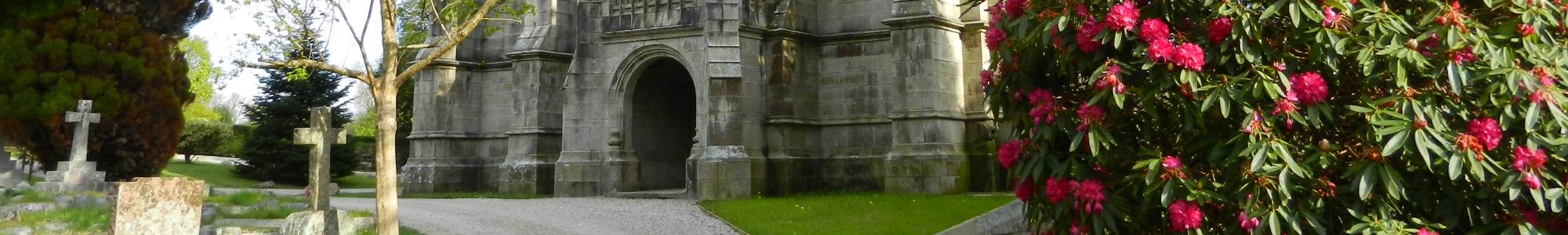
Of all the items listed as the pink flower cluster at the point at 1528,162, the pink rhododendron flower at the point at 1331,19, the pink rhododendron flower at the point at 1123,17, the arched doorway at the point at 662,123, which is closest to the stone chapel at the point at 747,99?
the arched doorway at the point at 662,123

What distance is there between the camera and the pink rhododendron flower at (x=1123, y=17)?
255 inches

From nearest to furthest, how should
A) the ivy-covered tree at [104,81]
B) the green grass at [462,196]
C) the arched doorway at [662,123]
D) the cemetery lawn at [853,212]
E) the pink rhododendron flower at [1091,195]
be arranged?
1. the pink rhododendron flower at [1091,195]
2. the cemetery lawn at [853,212]
3. the arched doorway at [662,123]
4. the green grass at [462,196]
5. the ivy-covered tree at [104,81]

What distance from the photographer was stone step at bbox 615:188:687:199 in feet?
68.6

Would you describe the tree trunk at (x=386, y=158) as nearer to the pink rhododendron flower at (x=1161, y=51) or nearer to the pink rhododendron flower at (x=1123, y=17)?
the pink rhododendron flower at (x=1123, y=17)

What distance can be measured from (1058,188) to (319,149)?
1015 cm

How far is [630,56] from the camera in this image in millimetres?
21734

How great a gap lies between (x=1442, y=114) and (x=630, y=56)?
54.2 feet

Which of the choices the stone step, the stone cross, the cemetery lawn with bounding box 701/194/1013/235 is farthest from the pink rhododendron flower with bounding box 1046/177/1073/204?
the stone cross

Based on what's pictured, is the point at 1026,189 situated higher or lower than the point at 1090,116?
lower

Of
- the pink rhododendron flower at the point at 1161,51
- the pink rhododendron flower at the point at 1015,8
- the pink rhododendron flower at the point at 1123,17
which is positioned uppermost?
the pink rhododendron flower at the point at 1015,8

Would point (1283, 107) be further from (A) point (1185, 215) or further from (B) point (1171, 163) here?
(A) point (1185, 215)

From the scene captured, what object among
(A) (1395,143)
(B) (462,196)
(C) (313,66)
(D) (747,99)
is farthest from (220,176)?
(A) (1395,143)

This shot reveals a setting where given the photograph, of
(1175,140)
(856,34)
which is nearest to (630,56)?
(856,34)

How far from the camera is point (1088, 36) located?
6.69m
